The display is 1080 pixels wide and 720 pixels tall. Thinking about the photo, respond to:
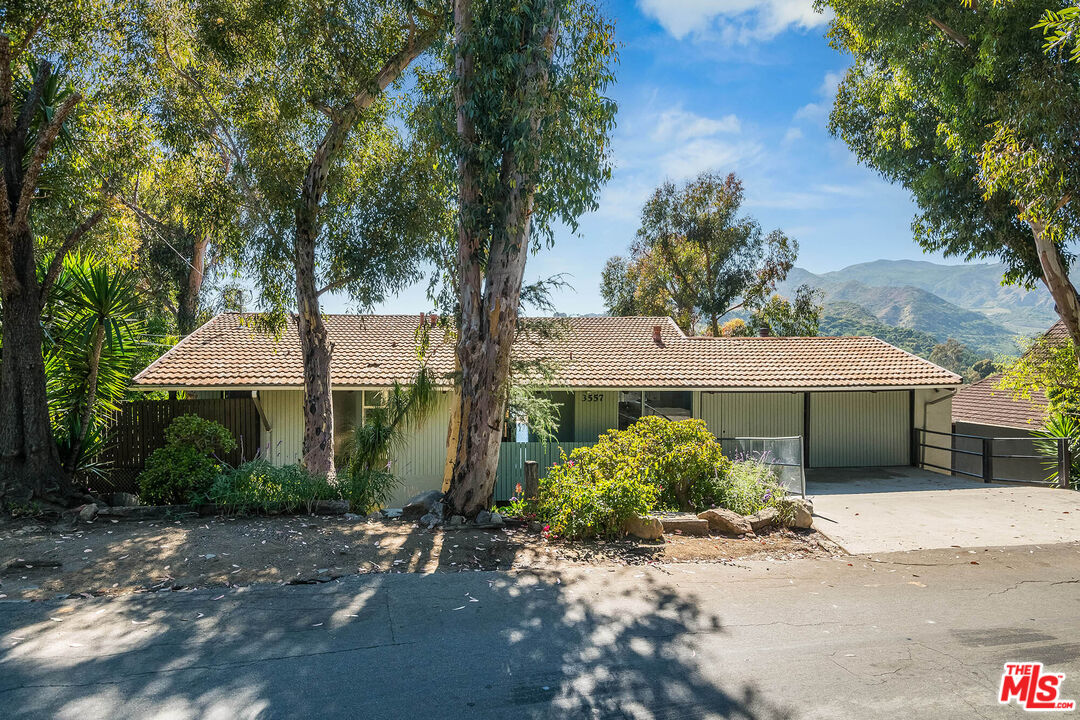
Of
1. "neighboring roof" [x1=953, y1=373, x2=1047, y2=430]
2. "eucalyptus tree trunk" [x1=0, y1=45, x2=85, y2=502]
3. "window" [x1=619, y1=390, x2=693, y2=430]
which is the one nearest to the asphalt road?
"eucalyptus tree trunk" [x1=0, y1=45, x2=85, y2=502]

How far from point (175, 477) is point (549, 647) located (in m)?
6.24

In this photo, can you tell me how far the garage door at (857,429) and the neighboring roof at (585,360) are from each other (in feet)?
2.84

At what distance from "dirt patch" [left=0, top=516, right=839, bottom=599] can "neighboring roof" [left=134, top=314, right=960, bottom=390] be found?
539 cm

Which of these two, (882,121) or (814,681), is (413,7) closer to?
A: (814,681)

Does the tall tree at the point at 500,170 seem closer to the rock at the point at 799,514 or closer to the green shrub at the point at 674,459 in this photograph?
the green shrub at the point at 674,459

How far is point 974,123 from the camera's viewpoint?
12.5m

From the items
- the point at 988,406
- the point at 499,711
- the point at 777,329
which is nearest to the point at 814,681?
the point at 499,711

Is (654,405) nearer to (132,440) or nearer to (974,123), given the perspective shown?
→ (974,123)

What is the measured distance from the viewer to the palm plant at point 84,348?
891 centimetres

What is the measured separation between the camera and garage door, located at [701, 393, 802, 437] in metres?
16.3

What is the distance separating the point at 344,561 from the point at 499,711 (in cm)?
320

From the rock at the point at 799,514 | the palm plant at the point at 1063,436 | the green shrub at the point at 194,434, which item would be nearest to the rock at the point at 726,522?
the rock at the point at 799,514

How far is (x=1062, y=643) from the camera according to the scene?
4840 mm

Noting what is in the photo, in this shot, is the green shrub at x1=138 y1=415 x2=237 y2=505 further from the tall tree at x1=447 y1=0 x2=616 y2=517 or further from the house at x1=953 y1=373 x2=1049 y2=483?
the house at x1=953 y1=373 x2=1049 y2=483
